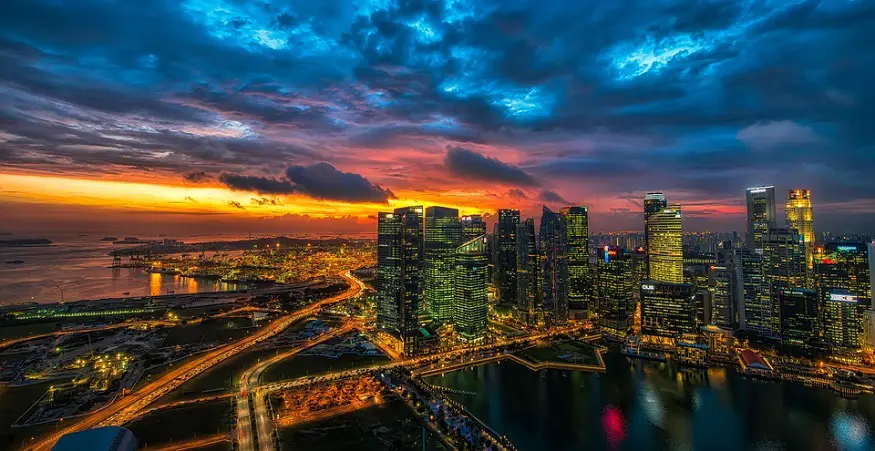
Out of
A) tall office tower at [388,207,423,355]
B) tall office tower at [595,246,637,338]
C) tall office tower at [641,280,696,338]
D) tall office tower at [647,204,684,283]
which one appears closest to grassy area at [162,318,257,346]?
tall office tower at [388,207,423,355]

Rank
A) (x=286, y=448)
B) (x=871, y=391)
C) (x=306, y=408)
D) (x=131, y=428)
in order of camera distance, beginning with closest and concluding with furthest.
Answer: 1. (x=286, y=448)
2. (x=131, y=428)
3. (x=306, y=408)
4. (x=871, y=391)

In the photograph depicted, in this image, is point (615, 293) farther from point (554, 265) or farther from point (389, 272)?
point (389, 272)

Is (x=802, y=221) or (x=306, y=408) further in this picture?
(x=802, y=221)

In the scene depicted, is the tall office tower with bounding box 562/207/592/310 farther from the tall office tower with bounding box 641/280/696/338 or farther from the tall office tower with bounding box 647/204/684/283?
the tall office tower with bounding box 647/204/684/283

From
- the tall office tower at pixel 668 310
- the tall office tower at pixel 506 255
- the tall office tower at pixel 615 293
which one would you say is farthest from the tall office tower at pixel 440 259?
the tall office tower at pixel 668 310

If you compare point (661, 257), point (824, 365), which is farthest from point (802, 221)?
point (824, 365)

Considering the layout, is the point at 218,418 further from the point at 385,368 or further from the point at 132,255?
the point at 132,255
